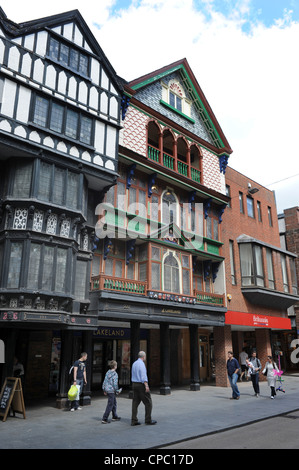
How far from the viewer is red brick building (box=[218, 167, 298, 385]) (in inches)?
875

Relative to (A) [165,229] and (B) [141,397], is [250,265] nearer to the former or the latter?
(A) [165,229]

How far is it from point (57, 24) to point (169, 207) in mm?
9854

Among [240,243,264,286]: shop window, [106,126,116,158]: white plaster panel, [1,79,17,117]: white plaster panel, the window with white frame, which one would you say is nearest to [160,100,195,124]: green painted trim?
the window with white frame

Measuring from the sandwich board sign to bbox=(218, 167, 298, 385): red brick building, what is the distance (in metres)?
12.7

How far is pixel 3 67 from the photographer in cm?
1319

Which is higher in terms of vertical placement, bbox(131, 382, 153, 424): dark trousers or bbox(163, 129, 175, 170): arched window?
bbox(163, 129, 175, 170): arched window

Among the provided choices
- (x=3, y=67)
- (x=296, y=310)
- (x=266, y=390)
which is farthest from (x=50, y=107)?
(x=296, y=310)

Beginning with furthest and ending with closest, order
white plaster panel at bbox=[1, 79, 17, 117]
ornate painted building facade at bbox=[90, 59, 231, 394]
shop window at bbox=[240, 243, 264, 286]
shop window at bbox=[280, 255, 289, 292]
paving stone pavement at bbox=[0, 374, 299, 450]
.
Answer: shop window at bbox=[280, 255, 289, 292]
shop window at bbox=[240, 243, 264, 286]
ornate painted building facade at bbox=[90, 59, 231, 394]
white plaster panel at bbox=[1, 79, 17, 117]
paving stone pavement at bbox=[0, 374, 299, 450]

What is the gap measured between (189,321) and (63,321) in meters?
7.70

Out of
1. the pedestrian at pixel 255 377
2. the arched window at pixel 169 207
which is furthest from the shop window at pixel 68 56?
the pedestrian at pixel 255 377

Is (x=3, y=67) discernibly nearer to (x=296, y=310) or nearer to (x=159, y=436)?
(x=159, y=436)

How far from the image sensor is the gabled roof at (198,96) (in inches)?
822

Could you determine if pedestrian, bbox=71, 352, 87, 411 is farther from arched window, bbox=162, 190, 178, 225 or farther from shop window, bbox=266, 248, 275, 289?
shop window, bbox=266, 248, 275, 289

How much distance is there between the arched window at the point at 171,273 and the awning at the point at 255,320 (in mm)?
4458
